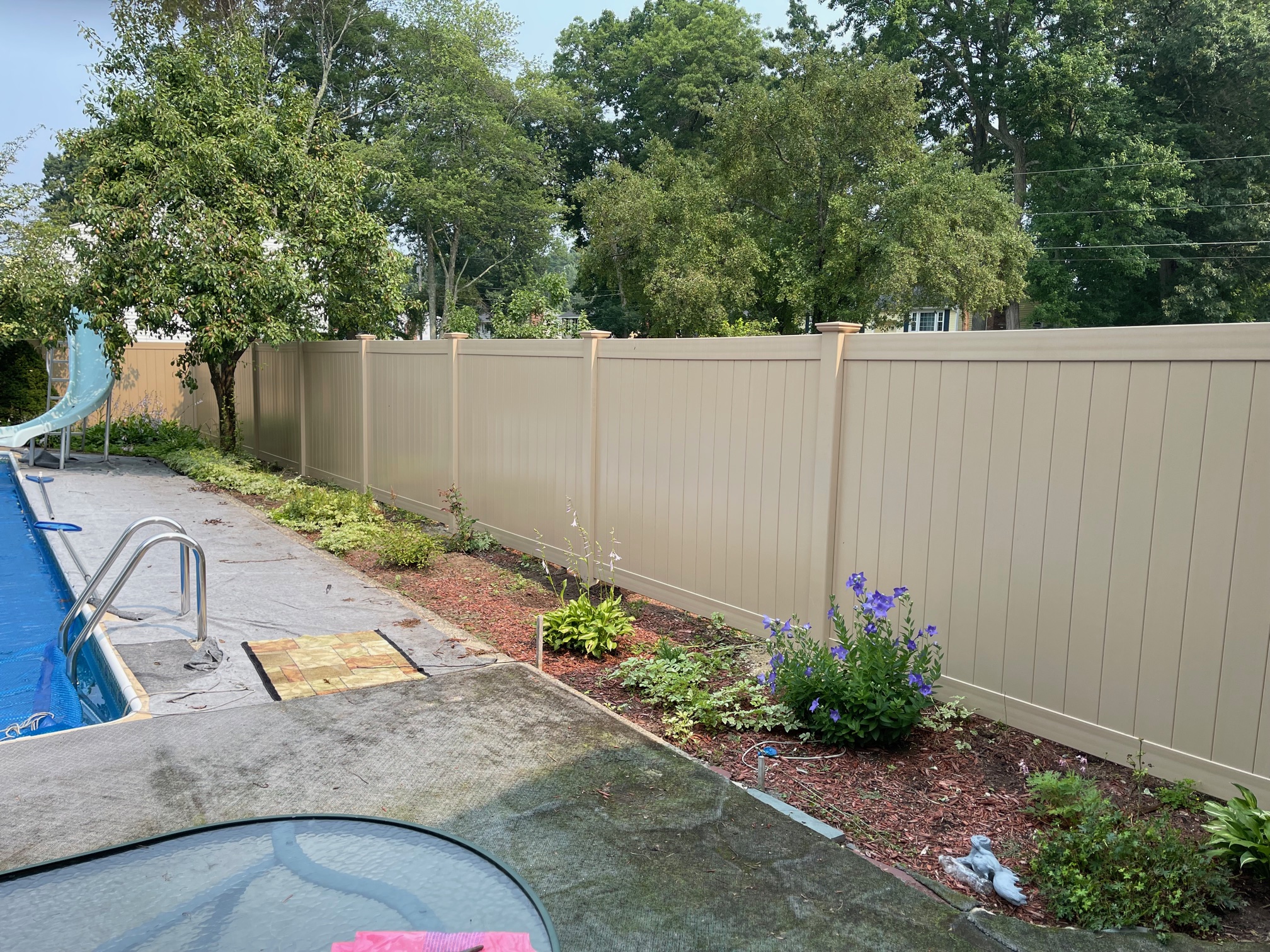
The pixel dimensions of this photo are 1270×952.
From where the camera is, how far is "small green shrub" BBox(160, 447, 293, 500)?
11133 millimetres

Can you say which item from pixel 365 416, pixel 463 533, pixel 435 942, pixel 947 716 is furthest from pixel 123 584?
pixel 365 416

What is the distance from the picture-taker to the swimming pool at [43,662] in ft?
16.0

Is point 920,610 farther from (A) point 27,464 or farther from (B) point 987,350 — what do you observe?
(A) point 27,464

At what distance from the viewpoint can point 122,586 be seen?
521 centimetres

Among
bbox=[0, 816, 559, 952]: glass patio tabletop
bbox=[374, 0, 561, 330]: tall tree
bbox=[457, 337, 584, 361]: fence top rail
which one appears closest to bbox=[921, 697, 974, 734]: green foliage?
bbox=[0, 816, 559, 952]: glass patio tabletop

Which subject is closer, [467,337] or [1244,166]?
[467,337]

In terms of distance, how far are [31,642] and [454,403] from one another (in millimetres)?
3830

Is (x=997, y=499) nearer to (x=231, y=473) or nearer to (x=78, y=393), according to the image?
(x=231, y=473)

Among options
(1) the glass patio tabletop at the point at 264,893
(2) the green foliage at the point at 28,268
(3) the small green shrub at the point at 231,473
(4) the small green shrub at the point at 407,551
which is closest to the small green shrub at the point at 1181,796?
(1) the glass patio tabletop at the point at 264,893

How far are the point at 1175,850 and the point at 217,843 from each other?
3.08 m

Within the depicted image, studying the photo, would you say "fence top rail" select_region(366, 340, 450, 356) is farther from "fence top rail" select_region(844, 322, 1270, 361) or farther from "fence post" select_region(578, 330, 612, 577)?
"fence top rail" select_region(844, 322, 1270, 361)

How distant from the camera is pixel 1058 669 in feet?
12.9

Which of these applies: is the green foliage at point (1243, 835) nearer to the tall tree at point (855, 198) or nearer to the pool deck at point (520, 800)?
A: the pool deck at point (520, 800)

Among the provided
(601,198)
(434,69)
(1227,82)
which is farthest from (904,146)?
(434,69)
